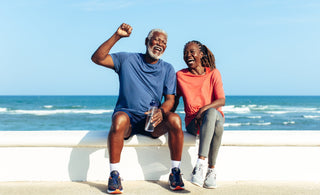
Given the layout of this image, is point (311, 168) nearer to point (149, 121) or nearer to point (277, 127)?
point (149, 121)

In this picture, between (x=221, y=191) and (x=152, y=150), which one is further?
(x=152, y=150)

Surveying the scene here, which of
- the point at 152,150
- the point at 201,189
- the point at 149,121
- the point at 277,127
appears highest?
the point at 149,121

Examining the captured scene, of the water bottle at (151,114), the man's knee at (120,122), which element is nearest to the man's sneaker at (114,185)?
the man's knee at (120,122)

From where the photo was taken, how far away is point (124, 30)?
2.82m

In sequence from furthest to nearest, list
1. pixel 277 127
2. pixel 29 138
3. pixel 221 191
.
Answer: pixel 277 127
pixel 29 138
pixel 221 191

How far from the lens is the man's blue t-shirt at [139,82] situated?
116 inches

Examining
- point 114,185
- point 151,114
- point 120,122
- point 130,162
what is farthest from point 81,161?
point 151,114

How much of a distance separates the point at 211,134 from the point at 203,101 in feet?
1.41

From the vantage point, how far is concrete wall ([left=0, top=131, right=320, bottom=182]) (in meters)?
2.98

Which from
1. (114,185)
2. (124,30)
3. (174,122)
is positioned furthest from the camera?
(124,30)

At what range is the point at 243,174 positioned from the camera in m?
3.09

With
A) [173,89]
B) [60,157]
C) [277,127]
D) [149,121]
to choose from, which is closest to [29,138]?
[60,157]

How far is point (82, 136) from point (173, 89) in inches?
37.3

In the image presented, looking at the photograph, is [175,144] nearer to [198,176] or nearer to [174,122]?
[174,122]
